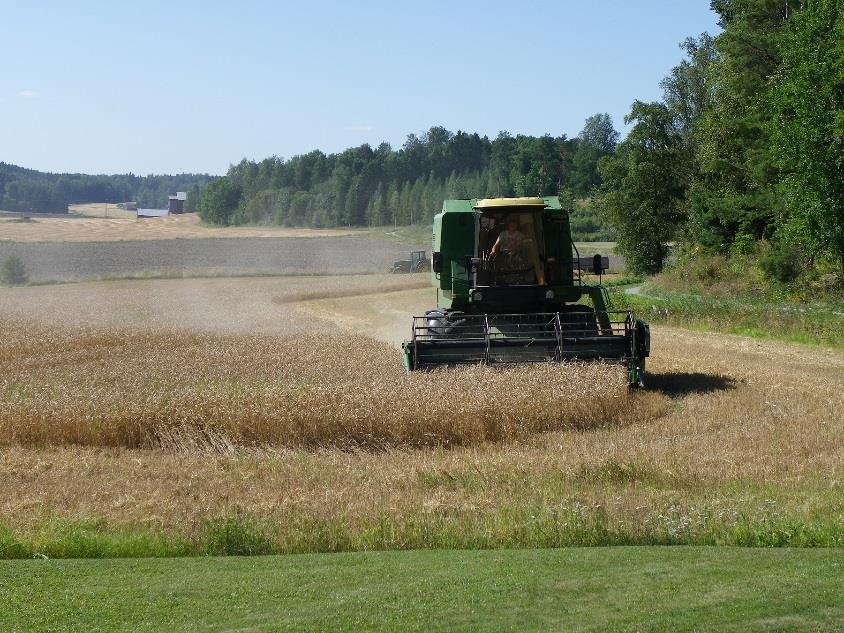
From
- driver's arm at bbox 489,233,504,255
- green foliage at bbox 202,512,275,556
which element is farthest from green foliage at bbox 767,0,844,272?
green foliage at bbox 202,512,275,556

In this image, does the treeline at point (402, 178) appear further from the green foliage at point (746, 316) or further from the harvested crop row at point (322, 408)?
the harvested crop row at point (322, 408)

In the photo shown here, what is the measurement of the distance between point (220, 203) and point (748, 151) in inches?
3899

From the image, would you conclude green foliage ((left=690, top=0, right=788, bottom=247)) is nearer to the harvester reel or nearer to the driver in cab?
the driver in cab

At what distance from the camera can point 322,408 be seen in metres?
14.2

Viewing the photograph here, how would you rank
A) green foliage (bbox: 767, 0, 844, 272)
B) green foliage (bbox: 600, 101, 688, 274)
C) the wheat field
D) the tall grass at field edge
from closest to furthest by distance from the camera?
the tall grass at field edge, the wheat field, green foliage (bbox: 767, 0, 844, 272), green foliage (bbox: 600, 101, 688, 274)

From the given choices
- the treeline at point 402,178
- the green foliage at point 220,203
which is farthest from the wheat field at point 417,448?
the green foliage at point 220,203

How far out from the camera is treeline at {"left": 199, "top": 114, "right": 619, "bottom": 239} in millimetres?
93375

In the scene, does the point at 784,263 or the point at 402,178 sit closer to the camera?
the point at 784,263

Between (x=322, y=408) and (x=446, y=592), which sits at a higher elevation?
(x=446, y=592)

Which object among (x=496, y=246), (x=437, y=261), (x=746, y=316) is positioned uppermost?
(x=496, y=246)

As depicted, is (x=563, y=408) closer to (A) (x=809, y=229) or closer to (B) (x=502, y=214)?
(B) (x=502, y=214)

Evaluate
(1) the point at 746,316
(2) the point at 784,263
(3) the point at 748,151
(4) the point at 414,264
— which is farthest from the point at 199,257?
(1) the point at 746,316

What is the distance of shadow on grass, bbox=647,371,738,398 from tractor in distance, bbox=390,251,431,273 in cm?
4057

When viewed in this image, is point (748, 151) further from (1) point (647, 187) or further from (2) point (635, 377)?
(2) point (635, 377)
